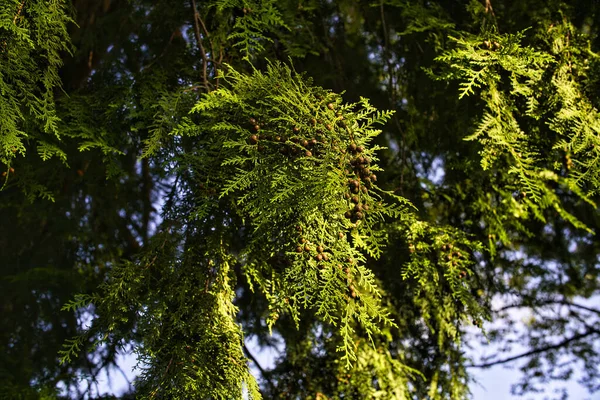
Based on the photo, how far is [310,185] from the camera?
1.87 meters

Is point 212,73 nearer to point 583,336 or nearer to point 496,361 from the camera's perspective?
point 496,361

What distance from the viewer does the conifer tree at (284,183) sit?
6.60 ft

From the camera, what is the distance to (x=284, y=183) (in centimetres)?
186

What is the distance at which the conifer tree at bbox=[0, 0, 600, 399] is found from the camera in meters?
2.01

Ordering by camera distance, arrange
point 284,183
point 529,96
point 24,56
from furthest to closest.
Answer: point 529,96
point 24,56
point 284,183

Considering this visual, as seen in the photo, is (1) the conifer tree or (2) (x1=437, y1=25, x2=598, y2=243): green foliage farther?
(2) (x1=437, y1=25, x2=598, y2=243): green foliage

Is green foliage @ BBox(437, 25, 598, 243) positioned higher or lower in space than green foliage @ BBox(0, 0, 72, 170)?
higher

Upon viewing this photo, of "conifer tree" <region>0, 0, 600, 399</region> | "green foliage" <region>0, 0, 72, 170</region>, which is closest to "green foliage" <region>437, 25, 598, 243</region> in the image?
"conifer tree" <region>0, 0, 600, 399</region>

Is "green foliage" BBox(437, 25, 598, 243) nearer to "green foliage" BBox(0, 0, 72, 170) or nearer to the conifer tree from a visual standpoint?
the conifer tree

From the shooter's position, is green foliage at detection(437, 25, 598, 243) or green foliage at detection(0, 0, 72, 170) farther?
green foliage at detection(437, 25, 598, 243)

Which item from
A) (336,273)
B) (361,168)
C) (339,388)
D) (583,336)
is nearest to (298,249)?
(336,273)

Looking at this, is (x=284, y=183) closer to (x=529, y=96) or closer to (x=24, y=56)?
(x=24, y=56)

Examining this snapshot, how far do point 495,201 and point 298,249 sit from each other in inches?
78.7

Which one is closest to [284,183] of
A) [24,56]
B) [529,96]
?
[24,56]
